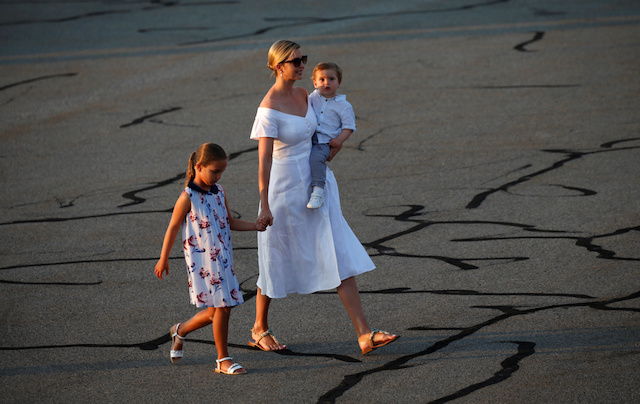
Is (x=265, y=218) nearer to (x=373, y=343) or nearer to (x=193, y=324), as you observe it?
(x=193, y=324)

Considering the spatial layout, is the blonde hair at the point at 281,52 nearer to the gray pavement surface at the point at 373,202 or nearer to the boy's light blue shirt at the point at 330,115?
the boy's light blue shirt at the point at 330,115

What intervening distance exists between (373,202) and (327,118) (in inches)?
119

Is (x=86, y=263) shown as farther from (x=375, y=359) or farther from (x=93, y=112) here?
(x=93, y=112)

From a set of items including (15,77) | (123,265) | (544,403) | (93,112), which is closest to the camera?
(544,403)

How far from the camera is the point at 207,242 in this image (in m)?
4.67

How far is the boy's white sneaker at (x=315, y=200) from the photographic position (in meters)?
4.91

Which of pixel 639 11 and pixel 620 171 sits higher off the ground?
pixel 639 11

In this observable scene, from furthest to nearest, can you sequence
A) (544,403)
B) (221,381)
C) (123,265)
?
(123,265), (221,381), (544,403)

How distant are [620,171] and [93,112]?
286 inches

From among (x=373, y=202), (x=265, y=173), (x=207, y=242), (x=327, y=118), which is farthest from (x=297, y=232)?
(x=373, y=202)

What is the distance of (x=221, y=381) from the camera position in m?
4.62

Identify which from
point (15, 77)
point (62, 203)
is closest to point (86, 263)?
point (62, 203)

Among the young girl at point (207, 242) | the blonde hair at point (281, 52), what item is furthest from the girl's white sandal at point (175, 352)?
the blonde hair at point (281, 52)

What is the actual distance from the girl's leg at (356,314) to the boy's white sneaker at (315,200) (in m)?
0.51
